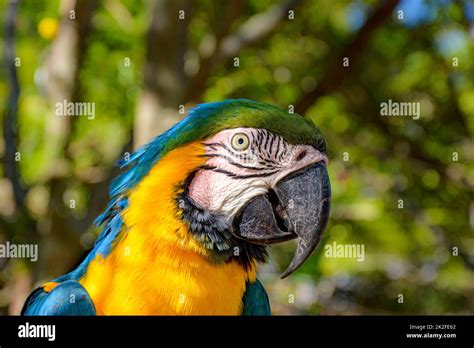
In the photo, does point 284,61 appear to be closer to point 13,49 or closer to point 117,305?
point 13,49

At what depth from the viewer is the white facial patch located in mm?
2266

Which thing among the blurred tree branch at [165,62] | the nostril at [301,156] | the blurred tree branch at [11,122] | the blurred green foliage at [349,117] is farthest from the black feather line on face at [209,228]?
the blurred green foliage at [349,117]

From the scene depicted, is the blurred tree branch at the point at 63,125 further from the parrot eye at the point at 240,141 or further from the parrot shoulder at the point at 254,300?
the parrot eye at the point at 240,141

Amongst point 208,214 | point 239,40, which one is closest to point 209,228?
point 208,214

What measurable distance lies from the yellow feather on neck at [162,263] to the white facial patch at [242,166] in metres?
0.06

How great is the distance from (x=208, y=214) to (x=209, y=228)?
53 mm

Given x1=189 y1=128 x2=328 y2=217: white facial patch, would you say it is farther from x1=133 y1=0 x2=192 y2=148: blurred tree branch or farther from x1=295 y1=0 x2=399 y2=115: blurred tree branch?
x1=295 y1=0 x2=399 y2=115: blurred tree branch

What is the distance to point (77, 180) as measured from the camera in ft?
16.5

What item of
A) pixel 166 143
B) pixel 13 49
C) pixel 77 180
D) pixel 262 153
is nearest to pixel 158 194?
pixel 166 143

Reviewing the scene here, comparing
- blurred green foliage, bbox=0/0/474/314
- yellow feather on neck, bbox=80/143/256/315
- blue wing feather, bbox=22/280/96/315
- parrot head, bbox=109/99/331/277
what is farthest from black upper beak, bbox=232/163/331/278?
blurred green foliage, bbox=0/0/474/314

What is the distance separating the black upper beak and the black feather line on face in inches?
1.7
